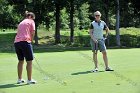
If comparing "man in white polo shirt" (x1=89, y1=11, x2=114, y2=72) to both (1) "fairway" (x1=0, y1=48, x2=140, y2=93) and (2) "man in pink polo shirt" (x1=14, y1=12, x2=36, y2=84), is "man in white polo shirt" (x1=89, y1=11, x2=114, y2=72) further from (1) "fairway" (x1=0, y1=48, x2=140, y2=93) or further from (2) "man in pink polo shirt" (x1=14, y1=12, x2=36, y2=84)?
(2) "man in pink polo shirt" (x1=14, y1=12, x2=36, y2=84)

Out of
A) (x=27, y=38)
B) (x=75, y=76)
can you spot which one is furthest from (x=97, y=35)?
(x=27, y=38)

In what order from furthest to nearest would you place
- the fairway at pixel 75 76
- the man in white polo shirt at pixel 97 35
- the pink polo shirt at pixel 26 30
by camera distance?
the man in white polo shirt at pixel 97 35, the pink polo shirt at pixel 26 30, the fairway at pixel 75 76

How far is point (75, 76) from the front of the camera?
14.1 metres

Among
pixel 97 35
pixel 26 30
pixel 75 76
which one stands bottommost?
pixel 75 76

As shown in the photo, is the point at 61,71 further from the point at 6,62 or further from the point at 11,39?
the point at 11,39

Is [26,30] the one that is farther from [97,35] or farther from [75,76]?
[97,35]

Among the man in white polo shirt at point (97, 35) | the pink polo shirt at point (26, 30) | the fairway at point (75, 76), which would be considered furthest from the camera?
the man in white polo shirt at point (97, 35)

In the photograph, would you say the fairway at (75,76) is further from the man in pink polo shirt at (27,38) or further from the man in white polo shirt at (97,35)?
the man in pink polo shirt at (27,38)

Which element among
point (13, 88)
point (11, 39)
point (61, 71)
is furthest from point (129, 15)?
point (13, 88)

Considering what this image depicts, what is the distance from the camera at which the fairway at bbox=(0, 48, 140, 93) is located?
1173 cm

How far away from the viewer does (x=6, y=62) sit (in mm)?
19219

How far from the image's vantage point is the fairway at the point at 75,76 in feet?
38.5

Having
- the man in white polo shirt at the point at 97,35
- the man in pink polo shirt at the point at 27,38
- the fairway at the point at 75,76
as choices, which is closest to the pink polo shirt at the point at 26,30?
the man in pink polo shirt at the point at 27,38

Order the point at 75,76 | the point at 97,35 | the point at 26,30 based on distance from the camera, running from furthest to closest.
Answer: the point at 97,35 < the point at 75,76 < the point at 26,30
